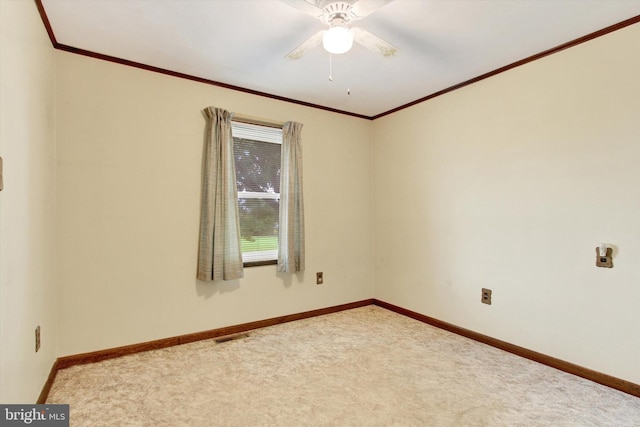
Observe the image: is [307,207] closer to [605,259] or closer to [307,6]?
[307,6]

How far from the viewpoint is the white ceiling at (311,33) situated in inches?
78.5

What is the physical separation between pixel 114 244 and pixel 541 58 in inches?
143

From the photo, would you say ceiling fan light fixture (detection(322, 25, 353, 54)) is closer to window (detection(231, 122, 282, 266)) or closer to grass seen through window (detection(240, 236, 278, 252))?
window (detection(231, 122, 282, 266))

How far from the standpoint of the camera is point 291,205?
3.42 metres

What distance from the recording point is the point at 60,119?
8.01ft

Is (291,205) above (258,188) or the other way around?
the other way around

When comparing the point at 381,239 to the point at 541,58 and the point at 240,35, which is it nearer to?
the point at 541,58

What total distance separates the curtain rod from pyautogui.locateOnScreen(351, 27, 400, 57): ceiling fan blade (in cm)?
151

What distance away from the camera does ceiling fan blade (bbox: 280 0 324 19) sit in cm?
168

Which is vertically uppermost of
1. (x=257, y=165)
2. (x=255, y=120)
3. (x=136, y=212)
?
(x=255, y=120)

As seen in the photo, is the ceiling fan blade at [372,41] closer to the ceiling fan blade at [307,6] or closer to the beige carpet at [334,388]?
the ceiling fan blade at [307,6]

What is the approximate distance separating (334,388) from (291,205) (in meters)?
1.80

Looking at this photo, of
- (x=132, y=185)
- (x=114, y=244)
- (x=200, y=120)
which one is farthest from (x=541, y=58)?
(x=114, y=244)

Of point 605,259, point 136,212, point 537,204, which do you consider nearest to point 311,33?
point 136,212
